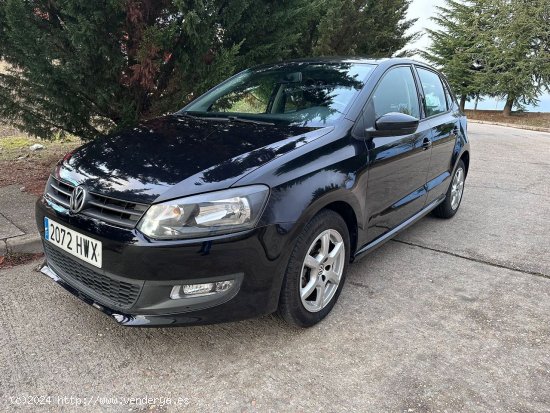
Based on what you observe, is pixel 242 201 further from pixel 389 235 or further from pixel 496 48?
pixel 496 48

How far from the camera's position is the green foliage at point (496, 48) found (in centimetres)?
2095

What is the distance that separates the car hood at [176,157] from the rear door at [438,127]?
160cm

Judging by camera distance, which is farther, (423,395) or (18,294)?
(18,294)

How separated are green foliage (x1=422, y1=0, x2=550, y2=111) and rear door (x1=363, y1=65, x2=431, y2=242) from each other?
2147 cm

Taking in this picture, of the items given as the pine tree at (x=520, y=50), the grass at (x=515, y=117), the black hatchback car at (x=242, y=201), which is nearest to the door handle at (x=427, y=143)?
the black hatchback car at (x=242, y=201)

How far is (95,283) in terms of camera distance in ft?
7.38

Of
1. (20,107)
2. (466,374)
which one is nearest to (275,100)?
(466,374)

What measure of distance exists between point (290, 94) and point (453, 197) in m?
2.42

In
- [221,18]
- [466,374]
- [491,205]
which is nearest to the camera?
[466,374]

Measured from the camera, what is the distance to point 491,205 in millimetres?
5285

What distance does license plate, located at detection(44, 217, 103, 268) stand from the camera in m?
2.14

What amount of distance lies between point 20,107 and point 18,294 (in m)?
2.58

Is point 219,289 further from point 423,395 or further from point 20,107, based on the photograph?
point 20,107

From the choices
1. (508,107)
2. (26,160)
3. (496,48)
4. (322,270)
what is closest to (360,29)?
(26,160)
